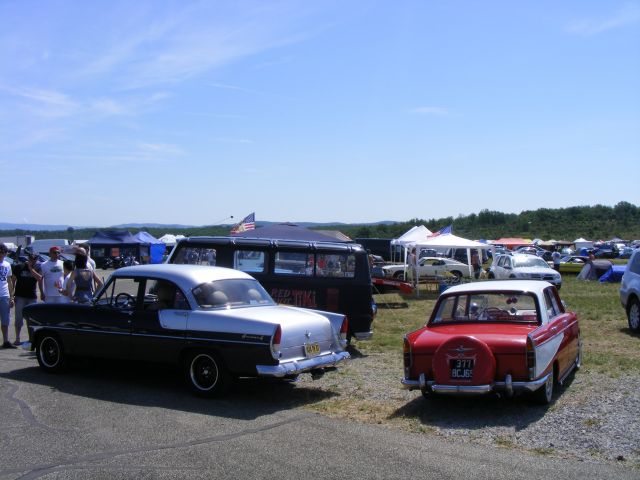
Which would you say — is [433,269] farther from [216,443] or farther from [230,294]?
[216,443]

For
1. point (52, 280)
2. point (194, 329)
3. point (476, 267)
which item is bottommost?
point (476, 267)

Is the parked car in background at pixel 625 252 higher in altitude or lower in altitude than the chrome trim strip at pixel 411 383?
lower

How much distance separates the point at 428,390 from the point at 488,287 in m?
1.86

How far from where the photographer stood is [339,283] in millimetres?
12070

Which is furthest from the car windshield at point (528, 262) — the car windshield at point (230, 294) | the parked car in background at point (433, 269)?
the car windshield at point (230, 294)

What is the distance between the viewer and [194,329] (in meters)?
8.16

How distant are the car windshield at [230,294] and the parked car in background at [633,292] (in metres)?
8.88

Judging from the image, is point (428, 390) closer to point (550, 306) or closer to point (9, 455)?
point (550, 306)

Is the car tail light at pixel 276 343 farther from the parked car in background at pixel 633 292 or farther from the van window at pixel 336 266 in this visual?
the parked car in background at pixel 633 292

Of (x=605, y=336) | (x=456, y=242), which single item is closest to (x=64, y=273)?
(x=605, y=336)

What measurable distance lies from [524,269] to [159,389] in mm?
21389

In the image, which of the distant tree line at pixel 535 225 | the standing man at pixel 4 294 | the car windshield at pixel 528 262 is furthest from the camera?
the distant tree line at pixel 535 225

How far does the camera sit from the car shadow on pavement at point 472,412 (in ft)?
23.1

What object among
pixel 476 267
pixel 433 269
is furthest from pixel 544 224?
pixel 433 269
